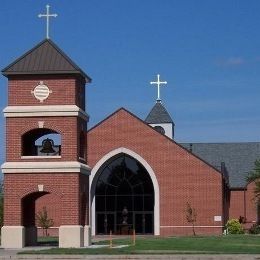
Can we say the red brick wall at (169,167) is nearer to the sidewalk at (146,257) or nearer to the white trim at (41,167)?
the white trim at (41,167)

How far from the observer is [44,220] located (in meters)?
60.2

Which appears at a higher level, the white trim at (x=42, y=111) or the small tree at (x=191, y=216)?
the white trim at (x=42, y=111)

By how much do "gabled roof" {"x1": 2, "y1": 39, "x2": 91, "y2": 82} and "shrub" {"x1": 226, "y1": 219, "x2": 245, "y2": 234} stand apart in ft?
99.3

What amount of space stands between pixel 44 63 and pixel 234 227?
106ft

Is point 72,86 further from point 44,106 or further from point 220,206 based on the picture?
point 220,206

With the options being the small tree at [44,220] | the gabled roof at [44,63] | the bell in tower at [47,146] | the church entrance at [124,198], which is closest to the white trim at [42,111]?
the gabled roof at [44,63]

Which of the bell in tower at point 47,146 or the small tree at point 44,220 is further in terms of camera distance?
the small tree at point 44,220

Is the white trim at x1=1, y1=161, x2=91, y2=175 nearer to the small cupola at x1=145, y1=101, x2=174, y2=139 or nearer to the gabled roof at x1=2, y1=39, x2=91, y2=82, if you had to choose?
the gabled roof at x1=2, y1=39, x2=91, y2=82

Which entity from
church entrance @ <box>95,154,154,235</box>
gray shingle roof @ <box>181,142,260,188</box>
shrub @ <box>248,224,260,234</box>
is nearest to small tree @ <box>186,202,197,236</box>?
church entrance @ <box>95,154,154,235</box>

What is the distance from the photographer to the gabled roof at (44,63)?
3700 cm

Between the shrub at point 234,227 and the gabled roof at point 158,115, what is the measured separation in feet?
47.2

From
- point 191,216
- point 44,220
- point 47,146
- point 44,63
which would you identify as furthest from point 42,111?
point 191,216

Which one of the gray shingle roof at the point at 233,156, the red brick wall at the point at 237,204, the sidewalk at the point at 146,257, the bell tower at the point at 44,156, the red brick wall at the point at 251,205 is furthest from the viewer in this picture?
the gray shingle roof at the point at 233,156

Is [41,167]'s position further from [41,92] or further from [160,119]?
[160,119]
